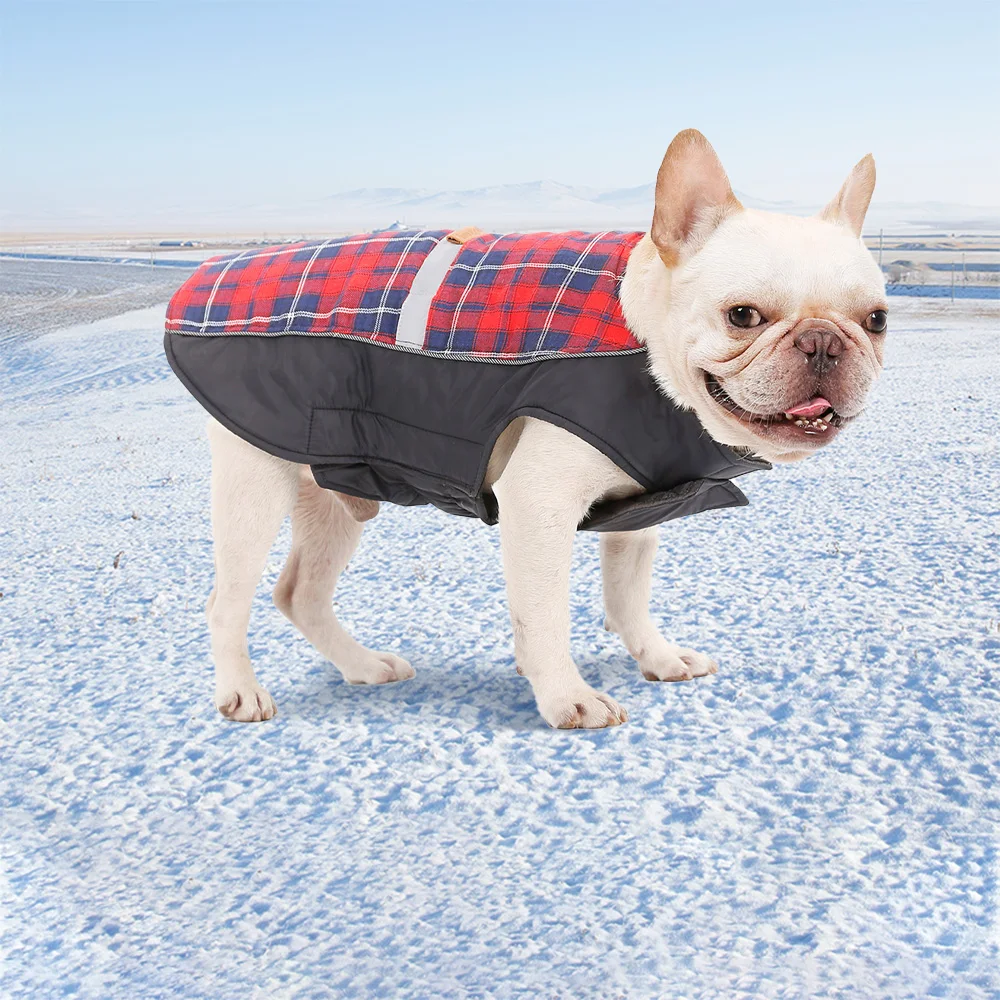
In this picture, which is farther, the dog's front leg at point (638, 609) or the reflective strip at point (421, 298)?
the dog's front leg at point (638, 609)

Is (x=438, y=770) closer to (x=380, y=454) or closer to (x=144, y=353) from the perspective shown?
(x=380, y=454)

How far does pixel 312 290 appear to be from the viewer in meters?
2.92

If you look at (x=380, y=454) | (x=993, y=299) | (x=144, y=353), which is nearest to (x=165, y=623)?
(x=380, y=454)

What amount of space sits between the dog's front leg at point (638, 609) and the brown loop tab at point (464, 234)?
937 millimetres

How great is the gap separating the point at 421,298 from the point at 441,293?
55 millimetres

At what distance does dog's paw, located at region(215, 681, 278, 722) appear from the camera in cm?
310

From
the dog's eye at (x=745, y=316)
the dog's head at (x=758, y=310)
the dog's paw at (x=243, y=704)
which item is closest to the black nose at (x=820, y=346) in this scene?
the dog's head at (x=758, y=310)

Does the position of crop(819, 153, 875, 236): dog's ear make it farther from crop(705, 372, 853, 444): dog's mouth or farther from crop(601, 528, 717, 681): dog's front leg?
crop(601, 528, 717, 681): dog's front leg

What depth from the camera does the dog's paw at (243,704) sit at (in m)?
3.10

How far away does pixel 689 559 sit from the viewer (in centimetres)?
423

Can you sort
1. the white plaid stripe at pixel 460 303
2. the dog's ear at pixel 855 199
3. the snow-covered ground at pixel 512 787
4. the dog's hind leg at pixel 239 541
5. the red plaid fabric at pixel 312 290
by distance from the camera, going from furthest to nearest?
the dog's hind leg at pixel 239 541 → the red plaid fabric at pixel 312 290 → the white plaid stripe at pixel 460 303 → the dog's ear at pixel 855 199 → the snow-covered ground at pixel 512 787

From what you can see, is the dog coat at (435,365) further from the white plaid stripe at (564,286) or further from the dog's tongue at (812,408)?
the dog's tongue at (812,408)

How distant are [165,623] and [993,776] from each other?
271cm

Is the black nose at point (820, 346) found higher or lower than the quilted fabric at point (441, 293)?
lower
